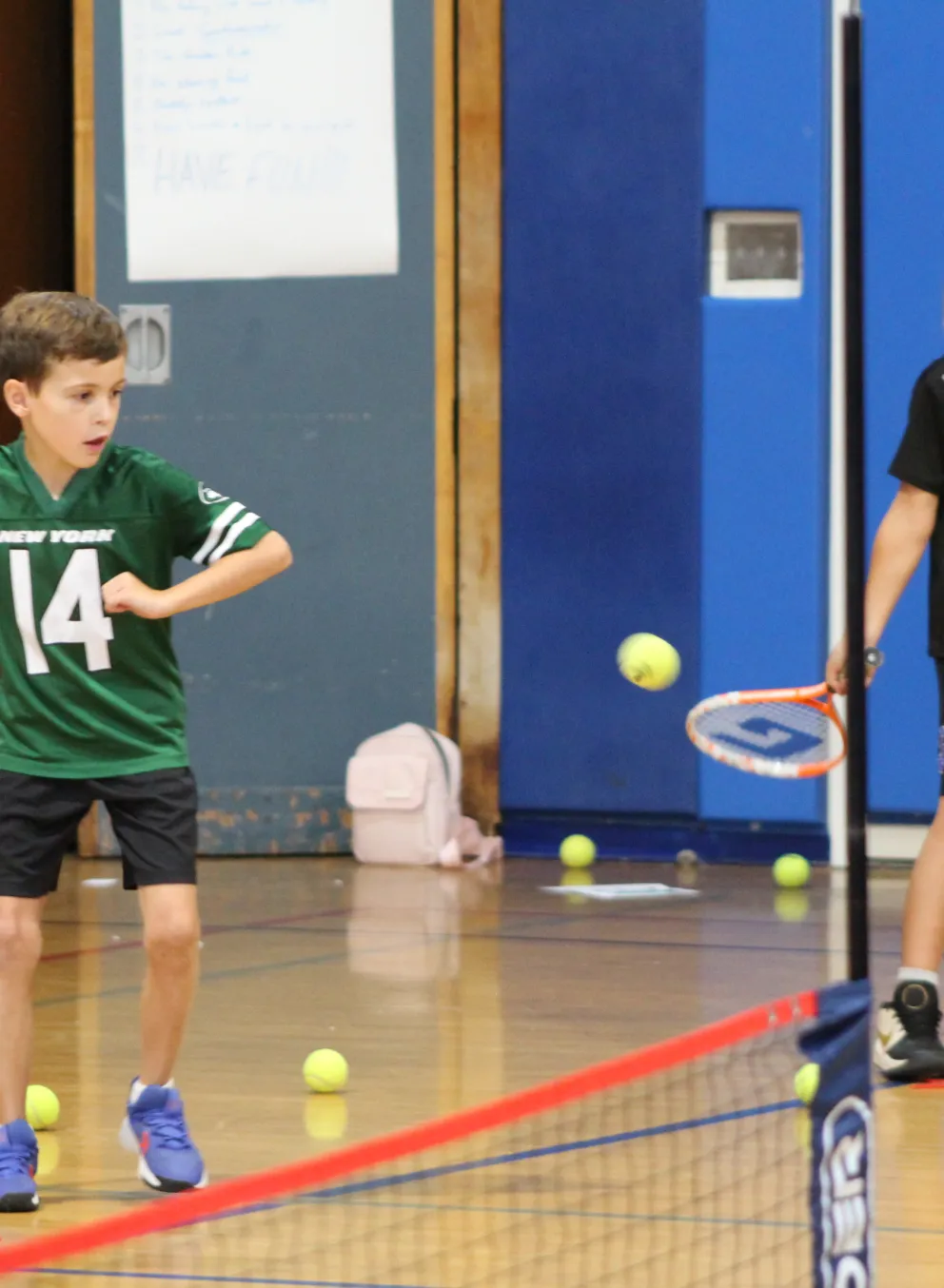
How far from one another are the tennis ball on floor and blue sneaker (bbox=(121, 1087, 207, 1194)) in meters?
0.68

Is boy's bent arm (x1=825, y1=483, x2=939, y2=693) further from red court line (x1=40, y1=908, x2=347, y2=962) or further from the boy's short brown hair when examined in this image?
red court line (x1=40, y1=908, x2=347, y2=962)

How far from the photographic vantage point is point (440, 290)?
8828mm

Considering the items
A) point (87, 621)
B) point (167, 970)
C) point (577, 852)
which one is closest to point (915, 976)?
point (167, 970)

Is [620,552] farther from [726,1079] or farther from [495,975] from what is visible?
[726,1079]

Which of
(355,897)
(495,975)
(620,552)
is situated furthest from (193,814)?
(620,552)

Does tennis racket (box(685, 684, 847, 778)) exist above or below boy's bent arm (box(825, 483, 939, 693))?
below

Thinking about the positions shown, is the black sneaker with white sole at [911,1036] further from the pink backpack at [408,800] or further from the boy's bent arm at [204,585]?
the pink backpack at [408,800]

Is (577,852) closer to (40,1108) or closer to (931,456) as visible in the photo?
(931,456)

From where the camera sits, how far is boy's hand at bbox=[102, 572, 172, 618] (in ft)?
12.7

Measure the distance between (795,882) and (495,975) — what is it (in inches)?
81.5

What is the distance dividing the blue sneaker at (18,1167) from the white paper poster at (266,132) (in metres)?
5.31

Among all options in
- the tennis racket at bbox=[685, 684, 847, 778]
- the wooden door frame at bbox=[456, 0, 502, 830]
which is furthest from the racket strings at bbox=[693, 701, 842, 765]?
the wooden door frame at bbox=[456, 0, 502, 830]

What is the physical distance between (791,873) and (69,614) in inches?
174

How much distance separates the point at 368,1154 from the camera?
2682mm
